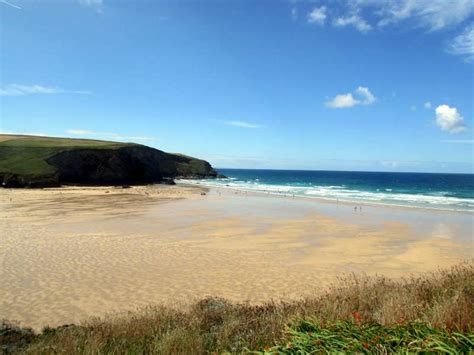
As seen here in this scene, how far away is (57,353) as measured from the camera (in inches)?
177

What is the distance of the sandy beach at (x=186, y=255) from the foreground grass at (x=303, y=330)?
3340mm

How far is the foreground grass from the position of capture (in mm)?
3596

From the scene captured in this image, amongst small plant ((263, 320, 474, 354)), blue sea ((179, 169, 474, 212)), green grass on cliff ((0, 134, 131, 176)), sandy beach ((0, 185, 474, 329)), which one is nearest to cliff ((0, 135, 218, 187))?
green grass on cliff ((0, 134, 131, 176))

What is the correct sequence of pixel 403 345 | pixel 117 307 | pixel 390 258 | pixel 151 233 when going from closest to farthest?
pixel 403 345
pixel 117 307
pixel 390 258
pixel 151 233

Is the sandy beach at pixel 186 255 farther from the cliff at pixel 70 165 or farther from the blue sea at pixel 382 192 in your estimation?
the cliff at pixel 70 165

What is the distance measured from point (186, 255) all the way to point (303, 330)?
39.2 ft

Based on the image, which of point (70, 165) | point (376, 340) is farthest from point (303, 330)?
point (70, 165)

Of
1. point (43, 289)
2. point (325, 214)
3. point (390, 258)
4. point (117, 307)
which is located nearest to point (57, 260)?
point (43, 289)

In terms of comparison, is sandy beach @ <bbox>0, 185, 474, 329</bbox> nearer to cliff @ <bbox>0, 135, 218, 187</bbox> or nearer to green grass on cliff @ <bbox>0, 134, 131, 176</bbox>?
cliff @ <bbox>0, 135, 218, 187</bbox>

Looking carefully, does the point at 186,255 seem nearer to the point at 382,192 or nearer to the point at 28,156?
the point at 28,156

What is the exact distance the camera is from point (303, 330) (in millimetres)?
4250

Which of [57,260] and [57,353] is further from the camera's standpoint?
[57,260]

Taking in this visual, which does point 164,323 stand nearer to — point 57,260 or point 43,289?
point 43,289

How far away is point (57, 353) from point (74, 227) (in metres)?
19.2
